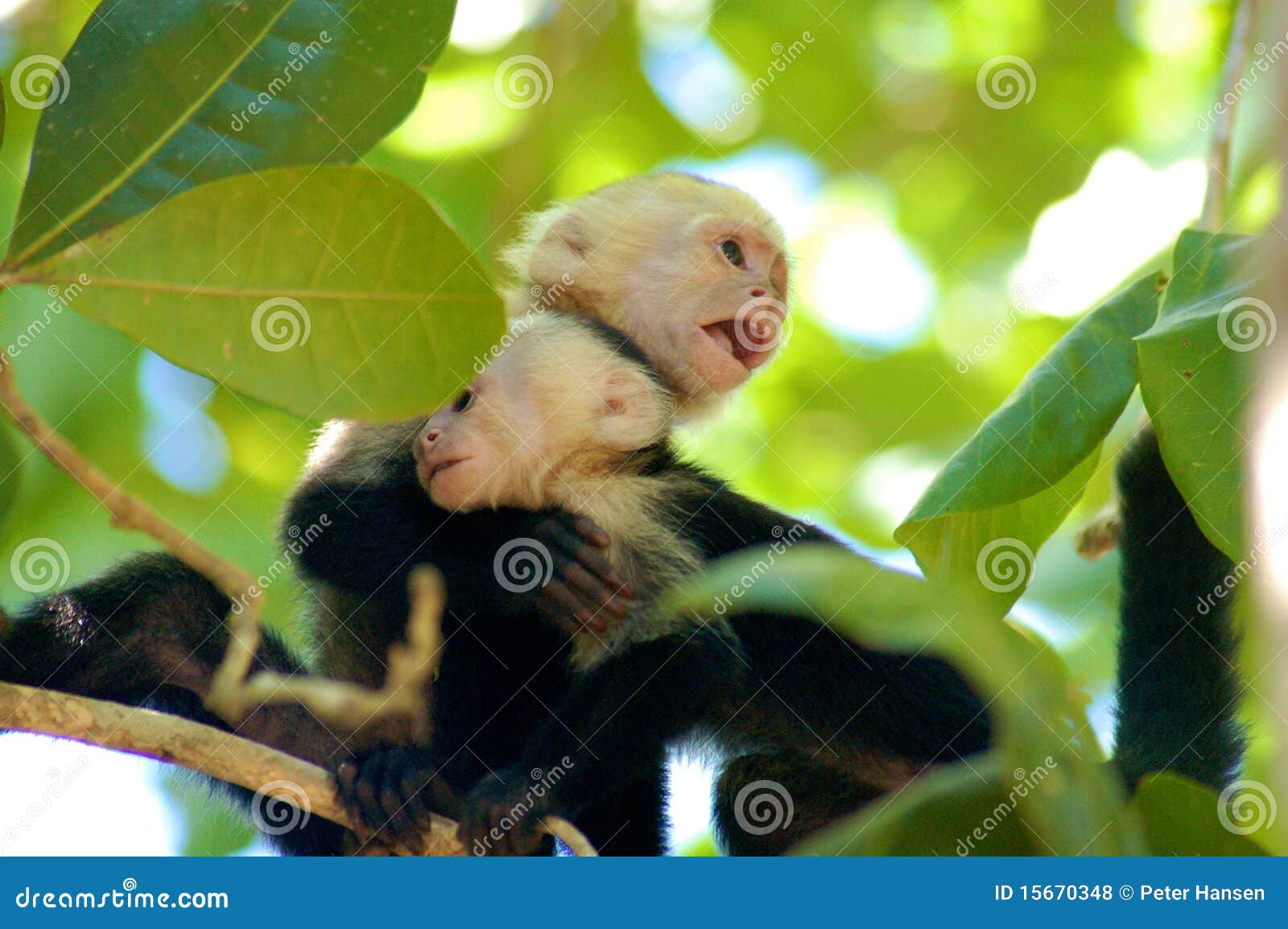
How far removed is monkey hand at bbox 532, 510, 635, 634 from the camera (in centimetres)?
281

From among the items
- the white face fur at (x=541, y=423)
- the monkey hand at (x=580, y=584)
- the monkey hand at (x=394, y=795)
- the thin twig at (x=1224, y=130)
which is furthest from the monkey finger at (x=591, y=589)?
the thin twig at (x=1224, y=130)

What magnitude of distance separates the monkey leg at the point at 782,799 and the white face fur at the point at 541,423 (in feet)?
2.57

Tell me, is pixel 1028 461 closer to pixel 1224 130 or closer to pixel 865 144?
pixel 1224 130

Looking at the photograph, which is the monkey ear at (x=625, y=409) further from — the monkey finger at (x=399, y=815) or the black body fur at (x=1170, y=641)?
the black body fur at (x=1170, y=641)

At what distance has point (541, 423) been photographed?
3.20 m

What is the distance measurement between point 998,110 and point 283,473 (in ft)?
9.79

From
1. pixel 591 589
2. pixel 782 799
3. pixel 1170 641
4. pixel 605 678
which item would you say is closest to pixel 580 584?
pixel 591 589

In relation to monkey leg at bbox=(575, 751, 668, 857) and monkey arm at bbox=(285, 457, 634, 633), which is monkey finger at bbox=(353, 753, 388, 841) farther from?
monkey leg at bbox=(575, 751, 668, 857)

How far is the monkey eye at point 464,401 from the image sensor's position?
10.1 feet

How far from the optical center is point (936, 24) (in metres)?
5.01

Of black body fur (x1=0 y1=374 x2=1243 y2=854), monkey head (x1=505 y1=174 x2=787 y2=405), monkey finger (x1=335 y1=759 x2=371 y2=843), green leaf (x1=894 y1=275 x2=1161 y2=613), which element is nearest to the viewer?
green leaf (x1=894 y1=275 x2=1161 y2=613)

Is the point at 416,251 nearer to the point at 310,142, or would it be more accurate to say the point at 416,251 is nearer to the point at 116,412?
the point at 310,142

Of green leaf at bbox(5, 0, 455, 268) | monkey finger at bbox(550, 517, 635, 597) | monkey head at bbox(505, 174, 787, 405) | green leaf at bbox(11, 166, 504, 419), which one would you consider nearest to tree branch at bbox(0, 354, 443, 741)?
green leaf at bbox(11, 166, 504, 419)

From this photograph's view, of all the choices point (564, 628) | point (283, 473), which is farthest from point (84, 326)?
point (564, 628)
